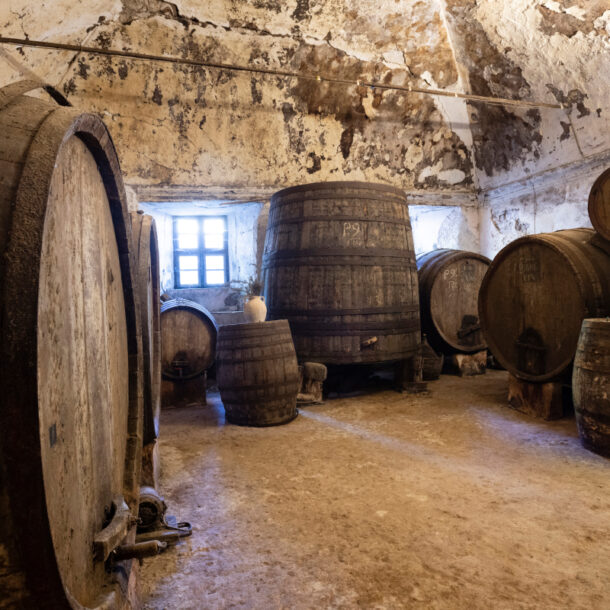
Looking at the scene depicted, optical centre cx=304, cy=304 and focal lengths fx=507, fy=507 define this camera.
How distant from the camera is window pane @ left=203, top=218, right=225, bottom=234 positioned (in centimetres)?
Answer: 686

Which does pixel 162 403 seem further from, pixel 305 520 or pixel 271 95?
pixel 271 95

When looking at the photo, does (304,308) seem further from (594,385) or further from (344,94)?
(344,94)

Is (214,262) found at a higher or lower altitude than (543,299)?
higher

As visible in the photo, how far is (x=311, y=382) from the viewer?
4.51 meters

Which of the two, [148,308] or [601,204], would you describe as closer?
[148,308]

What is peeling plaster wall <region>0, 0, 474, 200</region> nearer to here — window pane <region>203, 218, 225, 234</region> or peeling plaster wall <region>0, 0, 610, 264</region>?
peeling plaster wall <region>0, 0, 610, 264</region>

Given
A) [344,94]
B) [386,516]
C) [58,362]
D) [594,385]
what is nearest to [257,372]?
[386,516]

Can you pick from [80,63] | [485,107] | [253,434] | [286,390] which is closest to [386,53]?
[485,107]

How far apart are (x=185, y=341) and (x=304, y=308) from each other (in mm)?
1071

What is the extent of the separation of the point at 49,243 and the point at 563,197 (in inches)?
246

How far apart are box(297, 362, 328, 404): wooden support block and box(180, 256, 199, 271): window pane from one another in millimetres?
2927

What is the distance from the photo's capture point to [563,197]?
5918 mm

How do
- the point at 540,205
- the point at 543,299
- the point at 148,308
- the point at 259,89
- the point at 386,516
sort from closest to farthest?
the point at 386,516
the point at 148,308
the point at 543,299
the point at 259,89
the point at 540,205

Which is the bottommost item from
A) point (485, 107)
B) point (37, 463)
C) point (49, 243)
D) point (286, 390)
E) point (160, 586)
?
point (160, 586)
